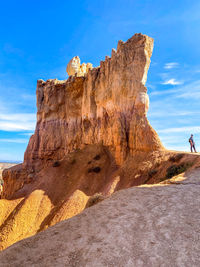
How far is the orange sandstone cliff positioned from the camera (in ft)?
55.3

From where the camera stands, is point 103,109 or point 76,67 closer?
point 103,109

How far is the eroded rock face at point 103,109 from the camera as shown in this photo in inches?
742

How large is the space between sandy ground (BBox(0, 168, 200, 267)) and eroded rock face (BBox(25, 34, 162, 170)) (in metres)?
12.7

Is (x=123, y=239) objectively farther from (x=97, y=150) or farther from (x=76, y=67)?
(x=76, y=67)

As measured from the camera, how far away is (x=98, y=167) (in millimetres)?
20875

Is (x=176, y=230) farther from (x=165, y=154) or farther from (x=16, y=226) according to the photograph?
(x=16, y=226)

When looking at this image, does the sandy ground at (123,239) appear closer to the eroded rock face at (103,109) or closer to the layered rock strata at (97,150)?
the layered rock strata at (97,150)

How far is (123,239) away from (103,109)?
20.4 meters

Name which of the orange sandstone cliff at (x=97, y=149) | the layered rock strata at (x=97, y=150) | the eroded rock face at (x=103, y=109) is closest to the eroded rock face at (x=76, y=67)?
the eroded rock face at (x=103, y=109)

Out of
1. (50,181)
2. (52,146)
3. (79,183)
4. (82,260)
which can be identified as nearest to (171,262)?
(82,260)

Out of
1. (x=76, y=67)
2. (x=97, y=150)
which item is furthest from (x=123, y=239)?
(x=76, y=67)

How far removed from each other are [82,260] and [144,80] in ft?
63.3

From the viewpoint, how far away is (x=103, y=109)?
23.1 meters

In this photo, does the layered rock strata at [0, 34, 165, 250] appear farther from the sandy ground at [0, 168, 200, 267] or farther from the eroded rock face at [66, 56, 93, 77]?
the sandy ground at [0, 168, 200, 267]
